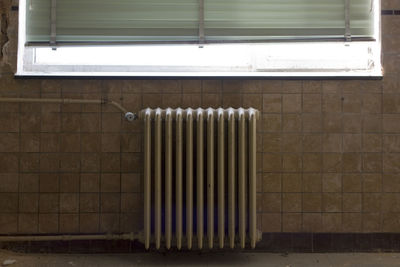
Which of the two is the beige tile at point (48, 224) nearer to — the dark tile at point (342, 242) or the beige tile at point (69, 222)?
the beige tile at point (69, 222)

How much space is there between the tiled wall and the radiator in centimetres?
23

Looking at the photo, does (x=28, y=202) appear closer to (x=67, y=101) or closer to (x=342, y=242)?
(x=67, y=101)

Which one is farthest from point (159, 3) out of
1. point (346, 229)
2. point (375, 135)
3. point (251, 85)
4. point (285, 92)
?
point (346, 229)

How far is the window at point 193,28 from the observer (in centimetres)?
264

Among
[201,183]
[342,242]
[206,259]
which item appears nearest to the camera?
[201,183]

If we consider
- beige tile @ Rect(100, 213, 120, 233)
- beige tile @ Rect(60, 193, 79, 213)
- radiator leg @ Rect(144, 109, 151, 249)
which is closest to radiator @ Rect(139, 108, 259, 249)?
radiator leg @ Rect(144, 109, 151, 249)

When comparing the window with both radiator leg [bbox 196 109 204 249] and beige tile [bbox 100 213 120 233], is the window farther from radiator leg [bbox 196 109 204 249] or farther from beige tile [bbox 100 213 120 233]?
beige tile [bbox 100 213 120 233]

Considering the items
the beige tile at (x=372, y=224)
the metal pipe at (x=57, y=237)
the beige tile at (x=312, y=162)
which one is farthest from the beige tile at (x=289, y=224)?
the metal pipe at (x=57, y=237)

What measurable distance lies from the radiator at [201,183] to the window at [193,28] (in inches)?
17.2

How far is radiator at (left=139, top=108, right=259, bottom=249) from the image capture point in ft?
7.64

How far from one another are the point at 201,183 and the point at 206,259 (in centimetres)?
52

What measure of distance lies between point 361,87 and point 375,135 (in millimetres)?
333

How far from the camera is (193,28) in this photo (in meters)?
2.67

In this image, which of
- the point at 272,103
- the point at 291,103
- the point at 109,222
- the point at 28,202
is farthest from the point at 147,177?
the point at 291,103
